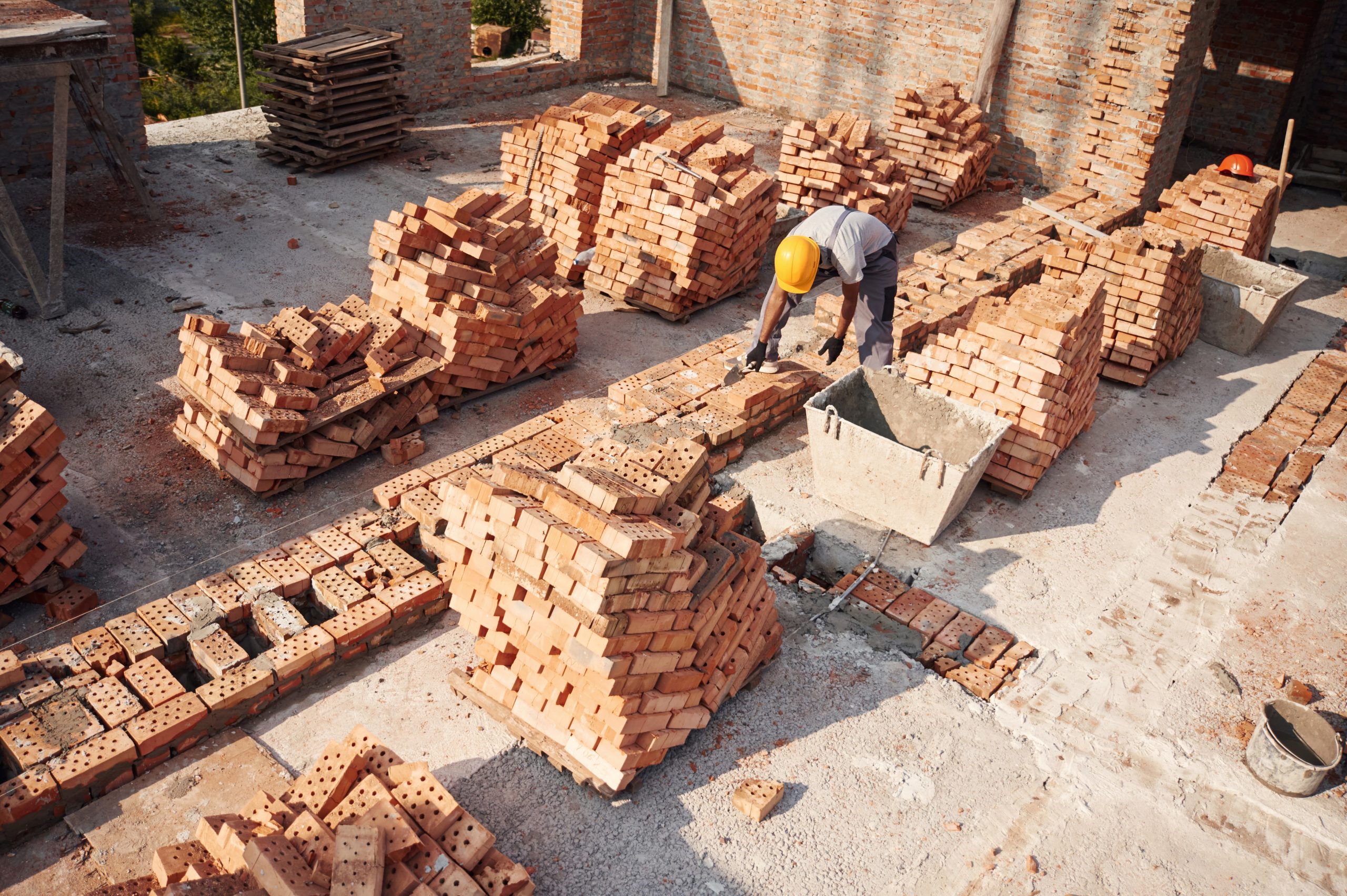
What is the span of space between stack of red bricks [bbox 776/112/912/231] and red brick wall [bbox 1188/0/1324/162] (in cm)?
738

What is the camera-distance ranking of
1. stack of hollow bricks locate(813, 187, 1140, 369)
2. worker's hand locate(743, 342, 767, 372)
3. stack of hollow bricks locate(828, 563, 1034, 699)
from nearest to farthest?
1. stack of hollow bricks locate(828, 563, 1034, 699)
2. worker's hand locate(743, 342, 767, 372)
3. stack of hollow bricks locate(813, 187, 1140, 369)

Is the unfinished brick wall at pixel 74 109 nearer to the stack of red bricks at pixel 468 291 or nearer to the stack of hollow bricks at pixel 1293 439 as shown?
the stack of red bricks at pixel 468 291

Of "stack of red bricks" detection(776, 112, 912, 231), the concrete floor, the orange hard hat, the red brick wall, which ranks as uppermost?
the red brick wall

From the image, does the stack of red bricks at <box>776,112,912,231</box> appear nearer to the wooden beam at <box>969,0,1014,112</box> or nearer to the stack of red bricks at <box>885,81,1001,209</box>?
the stack of red bricks at <box>885,81,1001,209</box>

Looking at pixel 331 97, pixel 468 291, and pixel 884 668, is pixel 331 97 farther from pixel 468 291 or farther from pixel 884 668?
pixel 884 668

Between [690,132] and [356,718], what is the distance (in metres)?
7.40

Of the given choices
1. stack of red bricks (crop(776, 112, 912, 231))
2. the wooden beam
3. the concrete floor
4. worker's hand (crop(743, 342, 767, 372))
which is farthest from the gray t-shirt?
the wooden beam

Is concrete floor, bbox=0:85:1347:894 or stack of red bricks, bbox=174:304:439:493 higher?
stack of red bricks, bbox=174:304:439:493

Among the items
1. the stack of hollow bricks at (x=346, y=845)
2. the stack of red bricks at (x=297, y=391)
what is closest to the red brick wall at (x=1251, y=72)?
the stack of red bricks at (x=297, y=391)

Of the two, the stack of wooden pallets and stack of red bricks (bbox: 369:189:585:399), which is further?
the stack of wooden pallets

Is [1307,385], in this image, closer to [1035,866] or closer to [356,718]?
[1035,866]

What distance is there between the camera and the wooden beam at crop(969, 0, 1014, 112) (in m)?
14.2

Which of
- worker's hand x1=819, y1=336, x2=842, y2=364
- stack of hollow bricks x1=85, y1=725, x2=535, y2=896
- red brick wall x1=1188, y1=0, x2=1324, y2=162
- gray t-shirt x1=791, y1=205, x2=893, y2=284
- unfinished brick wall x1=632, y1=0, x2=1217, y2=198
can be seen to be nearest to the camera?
stack of hollow bricks x1=85, y1=725, x2=535, y2=896

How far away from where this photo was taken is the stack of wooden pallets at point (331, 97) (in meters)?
12.9
